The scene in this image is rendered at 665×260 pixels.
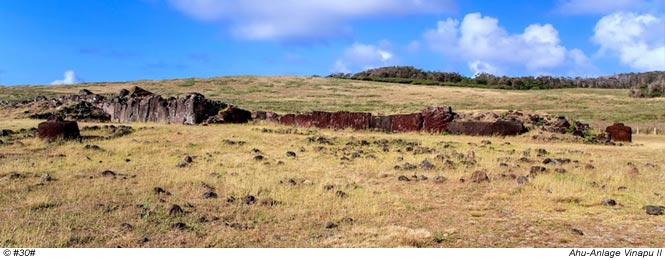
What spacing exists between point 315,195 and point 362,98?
151 ft

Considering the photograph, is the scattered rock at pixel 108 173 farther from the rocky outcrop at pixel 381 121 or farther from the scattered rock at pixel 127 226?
the rocky outcrop at pixel 381 121

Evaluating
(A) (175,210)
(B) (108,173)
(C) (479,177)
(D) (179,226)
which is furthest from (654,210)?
(B) (108,173)

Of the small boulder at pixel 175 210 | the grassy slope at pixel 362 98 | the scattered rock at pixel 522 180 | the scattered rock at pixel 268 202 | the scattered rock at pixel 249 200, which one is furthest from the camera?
the grassy slope at pixel 362 98

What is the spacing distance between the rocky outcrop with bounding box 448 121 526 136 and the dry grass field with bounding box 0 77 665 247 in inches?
136

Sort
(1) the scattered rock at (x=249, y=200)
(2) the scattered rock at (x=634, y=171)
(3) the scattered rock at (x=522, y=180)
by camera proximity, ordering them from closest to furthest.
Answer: (1) the scattered rock at (x=249, y=200), (3) the scattered rock at (x=522, y=180), (2) the scattered rock at (x=634, y=171)

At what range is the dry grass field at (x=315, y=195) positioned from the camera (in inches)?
235

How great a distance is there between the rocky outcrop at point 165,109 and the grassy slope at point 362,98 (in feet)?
48.1

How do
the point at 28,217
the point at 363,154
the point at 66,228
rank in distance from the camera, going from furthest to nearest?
the point at 363,154
the point at 28,217
the point at 66,228

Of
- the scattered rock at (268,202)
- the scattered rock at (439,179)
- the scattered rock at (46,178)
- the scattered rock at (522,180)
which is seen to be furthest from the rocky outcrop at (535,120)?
the scattered rock at (46,178)

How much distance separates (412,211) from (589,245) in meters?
2.25

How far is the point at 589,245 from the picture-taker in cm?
567
